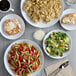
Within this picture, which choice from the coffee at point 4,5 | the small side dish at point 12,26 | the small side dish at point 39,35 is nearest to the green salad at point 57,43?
the small side dish at point 39,35

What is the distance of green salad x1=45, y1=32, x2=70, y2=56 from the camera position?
5.22ft

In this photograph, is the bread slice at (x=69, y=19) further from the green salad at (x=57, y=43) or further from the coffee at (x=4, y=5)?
the coffee at (x=4, y=5)

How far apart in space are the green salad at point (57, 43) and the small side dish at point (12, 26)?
31 centimetres

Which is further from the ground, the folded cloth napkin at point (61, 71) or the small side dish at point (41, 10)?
the small side dish at point (41, 10)

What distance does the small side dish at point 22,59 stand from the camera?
1.49 metres

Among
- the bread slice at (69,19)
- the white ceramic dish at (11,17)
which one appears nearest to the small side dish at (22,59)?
the white ceramic dish at (11,17)

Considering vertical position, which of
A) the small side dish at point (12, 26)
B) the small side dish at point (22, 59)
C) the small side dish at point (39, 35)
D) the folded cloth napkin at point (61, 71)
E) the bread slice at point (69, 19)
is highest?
the small side dish at point (12, 26)

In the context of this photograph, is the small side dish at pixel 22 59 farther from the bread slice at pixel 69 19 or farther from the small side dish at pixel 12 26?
the bread slice at pixel 69 19

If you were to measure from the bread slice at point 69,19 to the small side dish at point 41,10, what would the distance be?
84 mm

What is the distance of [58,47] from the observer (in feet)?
5.33

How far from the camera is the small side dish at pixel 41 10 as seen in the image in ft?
5.08

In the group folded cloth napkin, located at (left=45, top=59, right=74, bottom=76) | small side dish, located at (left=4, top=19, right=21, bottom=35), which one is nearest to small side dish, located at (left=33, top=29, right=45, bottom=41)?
small side dish, located at (left=4, top=19, right=21, bottom=35)

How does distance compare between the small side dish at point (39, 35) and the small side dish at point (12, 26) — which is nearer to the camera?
the small side dish at point (12, 26)

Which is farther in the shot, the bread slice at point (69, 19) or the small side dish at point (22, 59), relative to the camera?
the bread slice at point (69, 19)
